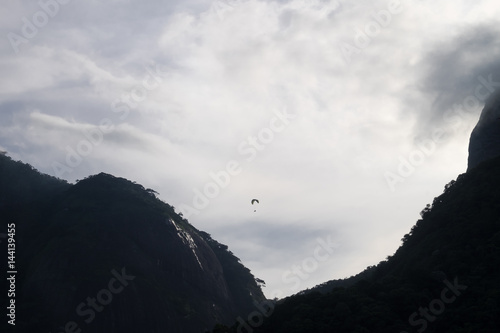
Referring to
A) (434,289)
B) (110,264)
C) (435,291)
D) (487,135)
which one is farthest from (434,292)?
(110,264)

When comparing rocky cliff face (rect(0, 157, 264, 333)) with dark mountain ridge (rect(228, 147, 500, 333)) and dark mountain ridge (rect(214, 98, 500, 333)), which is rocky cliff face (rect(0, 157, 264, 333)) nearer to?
dark mountain ridge (rect(214, 98, 500, 333))

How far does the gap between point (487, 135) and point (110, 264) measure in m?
90.5

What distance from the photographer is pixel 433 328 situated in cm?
5697

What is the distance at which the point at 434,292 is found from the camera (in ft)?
215

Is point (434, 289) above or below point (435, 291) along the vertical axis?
above

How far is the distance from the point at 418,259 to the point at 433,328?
21.0 meters

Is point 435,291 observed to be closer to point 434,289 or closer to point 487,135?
point 434,289

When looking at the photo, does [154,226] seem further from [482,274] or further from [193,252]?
[482,274]

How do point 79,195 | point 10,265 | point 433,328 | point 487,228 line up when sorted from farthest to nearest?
point 79,195, point 10,265, point 487,228, point 433,328

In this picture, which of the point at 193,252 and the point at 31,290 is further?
the point at 193,252

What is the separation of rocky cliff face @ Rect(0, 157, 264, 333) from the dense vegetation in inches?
1637

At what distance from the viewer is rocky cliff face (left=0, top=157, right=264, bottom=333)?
98.2 meters

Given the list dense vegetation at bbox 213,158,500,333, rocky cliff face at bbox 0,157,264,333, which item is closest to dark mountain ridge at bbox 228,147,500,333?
dense vegetation at bbox 213,158,500,333

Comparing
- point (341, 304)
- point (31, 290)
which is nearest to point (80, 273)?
point (31, 290)
